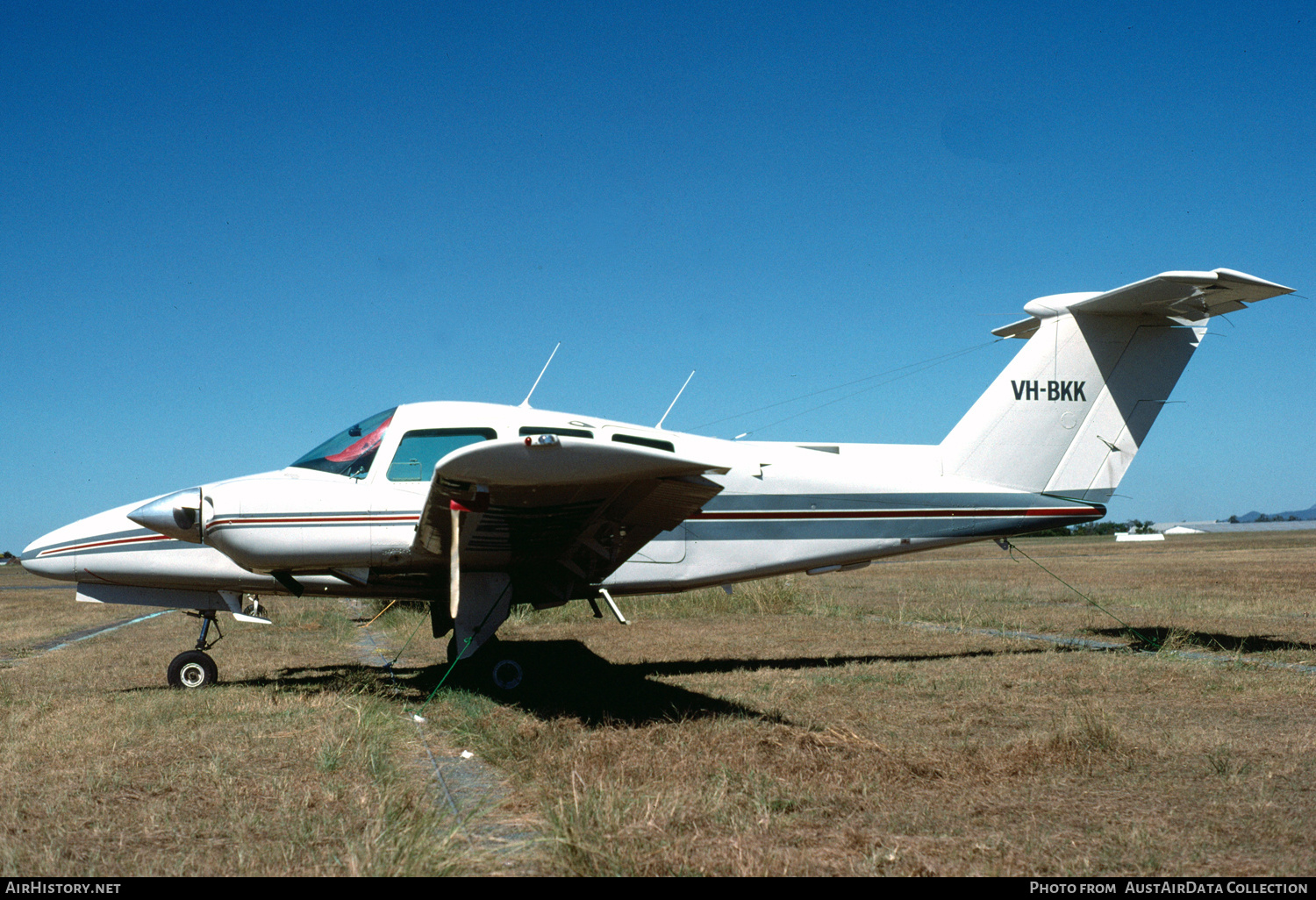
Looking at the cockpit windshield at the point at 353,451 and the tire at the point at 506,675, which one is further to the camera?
the cockpit windshield at the point at 353,451

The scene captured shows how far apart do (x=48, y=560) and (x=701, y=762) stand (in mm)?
7675

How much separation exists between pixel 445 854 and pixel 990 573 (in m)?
29.6

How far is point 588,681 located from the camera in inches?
332

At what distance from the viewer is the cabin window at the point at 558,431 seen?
821 centimetres

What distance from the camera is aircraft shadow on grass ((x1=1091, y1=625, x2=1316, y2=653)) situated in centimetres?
945

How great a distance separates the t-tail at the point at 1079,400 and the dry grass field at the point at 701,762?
214 cm

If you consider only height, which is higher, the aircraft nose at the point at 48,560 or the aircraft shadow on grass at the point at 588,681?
the aircraft nose at the point at 48,560

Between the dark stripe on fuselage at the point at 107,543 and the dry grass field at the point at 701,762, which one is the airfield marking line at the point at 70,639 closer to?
the dry grass field at the point at 701,762

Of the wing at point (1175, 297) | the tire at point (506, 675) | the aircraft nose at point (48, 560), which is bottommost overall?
the tire at point (506, 675)

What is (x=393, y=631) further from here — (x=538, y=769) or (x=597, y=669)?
(x=538, y=769)

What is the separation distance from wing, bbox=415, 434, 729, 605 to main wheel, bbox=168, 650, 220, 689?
10.0 ft

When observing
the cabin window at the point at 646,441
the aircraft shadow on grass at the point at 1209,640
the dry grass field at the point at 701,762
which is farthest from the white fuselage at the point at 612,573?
the aircraft shadow on grass at the point at 1209,640

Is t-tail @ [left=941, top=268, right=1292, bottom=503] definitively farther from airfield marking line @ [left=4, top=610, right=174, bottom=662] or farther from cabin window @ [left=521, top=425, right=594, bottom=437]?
airfield marking line @ [left=4, top=610, right=174, bottom=662]

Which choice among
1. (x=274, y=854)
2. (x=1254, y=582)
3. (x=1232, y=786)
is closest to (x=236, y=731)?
(x=274, y=854)
